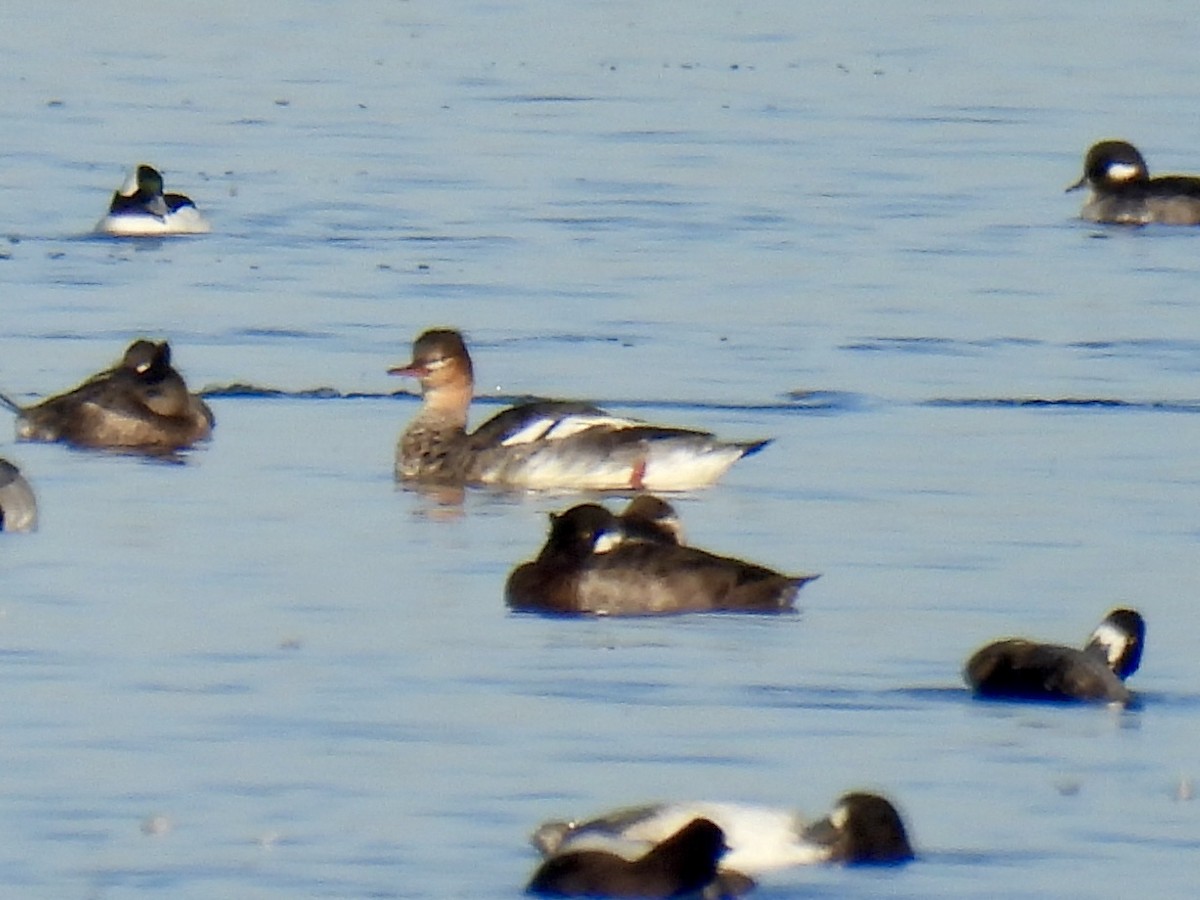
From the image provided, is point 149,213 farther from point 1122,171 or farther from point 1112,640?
point 1112,640

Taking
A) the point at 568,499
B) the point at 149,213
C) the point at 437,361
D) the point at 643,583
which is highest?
the point at 149,213

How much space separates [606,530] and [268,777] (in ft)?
11.7

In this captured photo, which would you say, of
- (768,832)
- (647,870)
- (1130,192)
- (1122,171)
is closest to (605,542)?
(768,832)

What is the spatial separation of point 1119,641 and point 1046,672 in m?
0.32

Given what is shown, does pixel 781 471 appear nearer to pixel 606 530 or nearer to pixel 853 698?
pixel 606 530

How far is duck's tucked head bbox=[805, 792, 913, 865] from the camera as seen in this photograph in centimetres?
973

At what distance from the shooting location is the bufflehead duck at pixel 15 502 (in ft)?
48.6

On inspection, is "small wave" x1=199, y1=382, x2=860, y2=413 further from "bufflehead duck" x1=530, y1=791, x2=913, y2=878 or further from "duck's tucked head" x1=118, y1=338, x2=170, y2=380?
"bufflehead duck" x1=530, y1=791, x2=913, y2=878

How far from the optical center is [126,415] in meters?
18.0

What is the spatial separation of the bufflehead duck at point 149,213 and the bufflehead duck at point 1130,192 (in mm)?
6873

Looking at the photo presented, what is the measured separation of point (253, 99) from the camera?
1431 inches

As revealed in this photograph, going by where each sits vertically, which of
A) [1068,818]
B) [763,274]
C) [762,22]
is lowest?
[1068,818]

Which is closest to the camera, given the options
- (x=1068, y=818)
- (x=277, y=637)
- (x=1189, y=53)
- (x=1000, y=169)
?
(x=1068, y=818)

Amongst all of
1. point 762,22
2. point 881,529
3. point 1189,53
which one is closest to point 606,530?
point 881,529
